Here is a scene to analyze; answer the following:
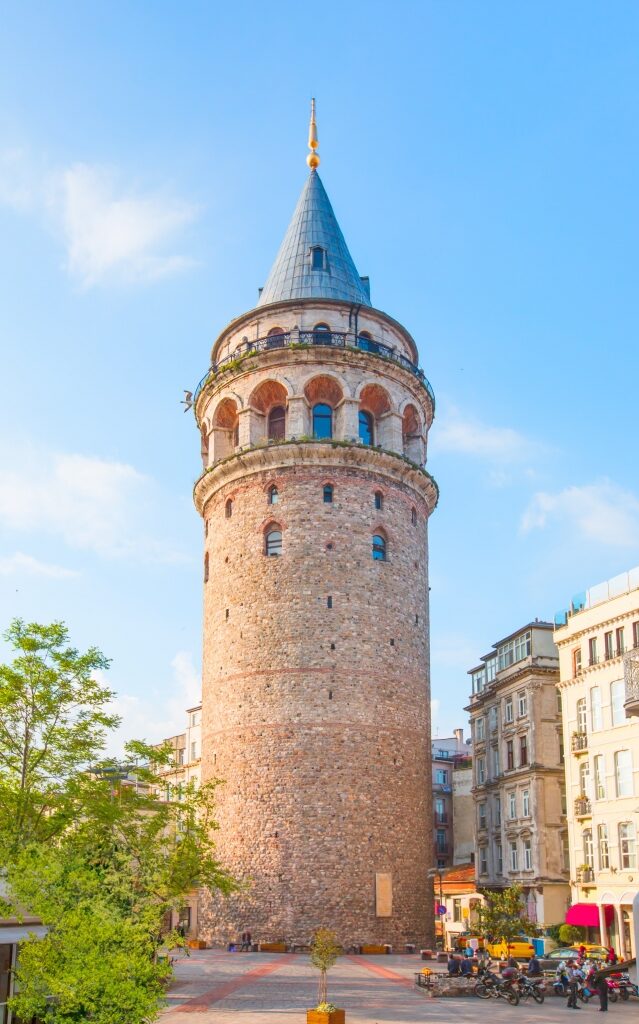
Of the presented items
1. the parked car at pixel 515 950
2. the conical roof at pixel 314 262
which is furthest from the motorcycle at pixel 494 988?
the conical roof at pixel 314 262

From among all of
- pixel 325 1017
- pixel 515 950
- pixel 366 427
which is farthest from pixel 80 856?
pixel 366 427

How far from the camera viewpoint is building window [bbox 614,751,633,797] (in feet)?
123

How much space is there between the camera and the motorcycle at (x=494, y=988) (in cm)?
2734

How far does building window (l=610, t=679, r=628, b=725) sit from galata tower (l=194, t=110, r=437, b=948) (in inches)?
357

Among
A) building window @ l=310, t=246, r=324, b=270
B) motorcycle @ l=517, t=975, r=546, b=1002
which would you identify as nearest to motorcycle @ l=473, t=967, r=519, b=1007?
motorcycle @ l=517, t=975, r=546, b=1002

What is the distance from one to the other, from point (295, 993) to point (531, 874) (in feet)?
69.1

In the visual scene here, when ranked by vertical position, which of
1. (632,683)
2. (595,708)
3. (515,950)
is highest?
(595,708)

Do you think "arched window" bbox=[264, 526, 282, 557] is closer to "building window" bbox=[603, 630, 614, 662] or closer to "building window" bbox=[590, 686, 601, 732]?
"building window" bbox=[603, 630, 614, 662]

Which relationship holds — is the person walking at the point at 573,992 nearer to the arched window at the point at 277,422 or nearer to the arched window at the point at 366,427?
the arched window at the point at 366,427

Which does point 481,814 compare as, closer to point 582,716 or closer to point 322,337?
point 582,716

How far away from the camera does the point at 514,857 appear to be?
161 feet

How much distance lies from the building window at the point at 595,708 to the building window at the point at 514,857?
37.3ft

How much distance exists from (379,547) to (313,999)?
72.0 ft

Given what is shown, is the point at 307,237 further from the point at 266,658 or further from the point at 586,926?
the point at 586,926
